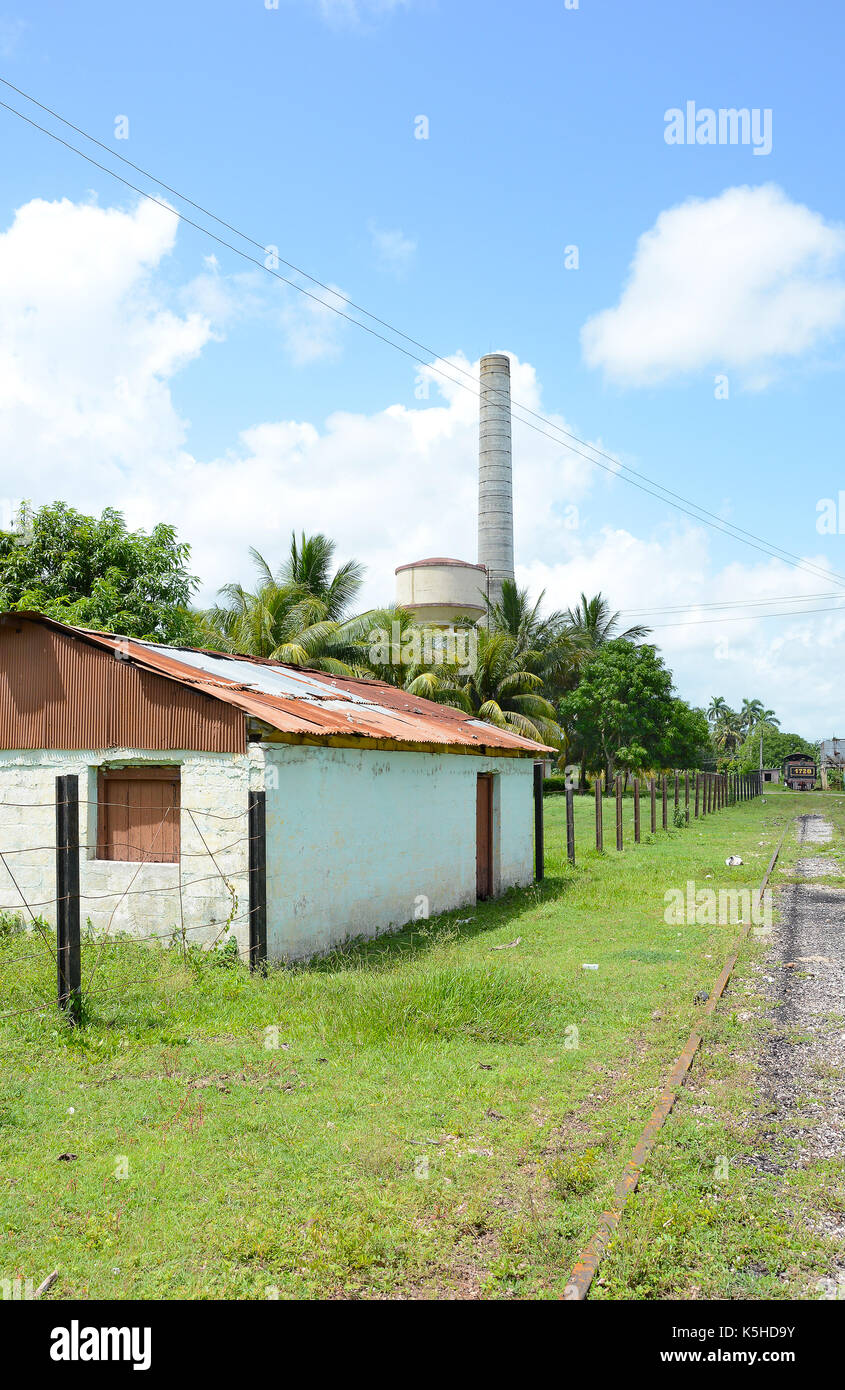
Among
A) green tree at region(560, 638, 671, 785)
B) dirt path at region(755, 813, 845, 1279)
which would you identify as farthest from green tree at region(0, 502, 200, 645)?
green tree at region(560, 638, 671, 785)

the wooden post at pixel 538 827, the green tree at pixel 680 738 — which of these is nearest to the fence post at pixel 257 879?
the wooden post at pixel 538 827

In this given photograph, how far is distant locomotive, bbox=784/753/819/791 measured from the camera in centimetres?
9488

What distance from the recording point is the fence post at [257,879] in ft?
28.7

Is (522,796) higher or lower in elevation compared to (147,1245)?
higher

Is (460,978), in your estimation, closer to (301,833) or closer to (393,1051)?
(393,1051)

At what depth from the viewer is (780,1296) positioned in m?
3.77

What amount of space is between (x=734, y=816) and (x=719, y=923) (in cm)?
2802

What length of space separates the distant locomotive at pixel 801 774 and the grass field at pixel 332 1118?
91.9 m

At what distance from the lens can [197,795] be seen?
934cm

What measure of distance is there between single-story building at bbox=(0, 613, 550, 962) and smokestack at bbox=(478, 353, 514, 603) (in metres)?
35.0

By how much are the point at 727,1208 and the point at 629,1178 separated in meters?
0.48

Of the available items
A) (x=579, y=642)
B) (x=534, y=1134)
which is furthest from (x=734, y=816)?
(x=534, y=1134)

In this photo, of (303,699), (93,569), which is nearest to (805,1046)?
(303,699)

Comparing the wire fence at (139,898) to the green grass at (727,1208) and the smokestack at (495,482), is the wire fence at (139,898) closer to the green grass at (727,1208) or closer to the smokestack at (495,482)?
the green grass at (727,1208)
